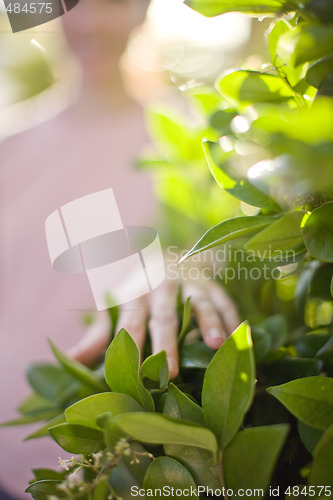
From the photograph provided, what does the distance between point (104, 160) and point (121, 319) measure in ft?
3.38

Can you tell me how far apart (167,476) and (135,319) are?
5.7 inches

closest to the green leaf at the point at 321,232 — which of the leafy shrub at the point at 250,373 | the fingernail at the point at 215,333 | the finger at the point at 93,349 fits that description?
the leafy shrub at the point at 250,373

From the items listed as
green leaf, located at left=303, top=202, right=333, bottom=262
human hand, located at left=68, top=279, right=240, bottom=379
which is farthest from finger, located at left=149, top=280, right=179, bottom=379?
green leaf, located at left=303, top=202, right=333, bottom=262

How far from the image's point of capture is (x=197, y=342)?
0.28 m

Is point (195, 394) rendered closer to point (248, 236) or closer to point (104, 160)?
point (248, 236)

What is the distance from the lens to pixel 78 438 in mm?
207

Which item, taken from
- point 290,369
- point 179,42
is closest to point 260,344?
point 290,369

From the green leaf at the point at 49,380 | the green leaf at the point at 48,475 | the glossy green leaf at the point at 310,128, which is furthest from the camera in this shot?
the green leaf at the point at 49,380

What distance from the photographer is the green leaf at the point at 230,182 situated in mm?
217

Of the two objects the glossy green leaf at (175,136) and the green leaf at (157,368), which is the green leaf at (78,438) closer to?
the green leaf at (157,368)

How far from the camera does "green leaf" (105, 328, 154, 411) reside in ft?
0.69

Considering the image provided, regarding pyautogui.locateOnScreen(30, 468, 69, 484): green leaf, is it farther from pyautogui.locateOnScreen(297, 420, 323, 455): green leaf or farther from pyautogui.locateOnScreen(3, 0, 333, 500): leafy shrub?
pyautogui.locateOnScreen(297, 420, 323, 455): green leaf

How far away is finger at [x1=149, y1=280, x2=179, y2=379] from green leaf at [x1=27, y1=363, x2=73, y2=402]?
0.29 feet

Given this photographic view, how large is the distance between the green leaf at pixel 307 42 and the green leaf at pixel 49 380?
0.28 m
